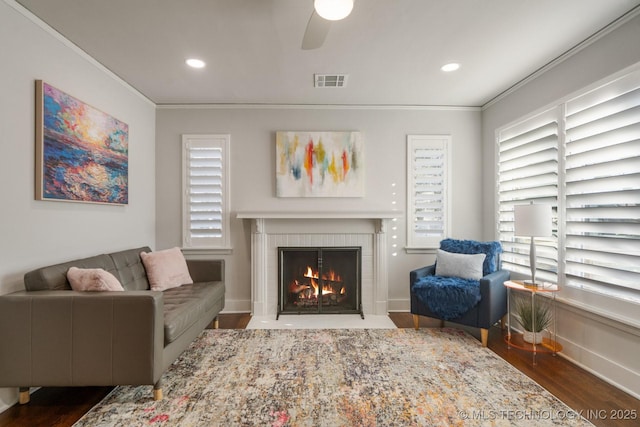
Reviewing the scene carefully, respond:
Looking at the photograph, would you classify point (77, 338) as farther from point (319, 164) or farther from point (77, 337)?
point (319, 164)

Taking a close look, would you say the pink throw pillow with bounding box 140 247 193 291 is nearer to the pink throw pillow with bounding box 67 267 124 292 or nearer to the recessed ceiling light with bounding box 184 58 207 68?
the pink throw pillow with bounding box 67 267 124 292

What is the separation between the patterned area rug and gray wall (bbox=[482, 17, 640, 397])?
611mm

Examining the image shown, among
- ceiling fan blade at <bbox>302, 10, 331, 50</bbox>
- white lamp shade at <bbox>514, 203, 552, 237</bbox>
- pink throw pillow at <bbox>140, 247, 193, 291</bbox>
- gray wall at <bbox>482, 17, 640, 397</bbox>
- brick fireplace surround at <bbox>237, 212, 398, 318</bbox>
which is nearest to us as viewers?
ceiling fan blade at <bbox>302, 10, 331, 50</bbox>

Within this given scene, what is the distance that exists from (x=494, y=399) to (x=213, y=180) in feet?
11.6

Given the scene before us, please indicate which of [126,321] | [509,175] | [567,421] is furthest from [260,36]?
[567,421]

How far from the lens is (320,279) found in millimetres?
3963

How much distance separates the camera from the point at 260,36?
248 cm

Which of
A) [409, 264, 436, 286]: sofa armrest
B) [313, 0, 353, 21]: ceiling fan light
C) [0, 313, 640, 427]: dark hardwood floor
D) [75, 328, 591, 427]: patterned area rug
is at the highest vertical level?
[313, 0, 353, 21]: ceiling fan light


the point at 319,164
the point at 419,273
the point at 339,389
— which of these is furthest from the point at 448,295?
the point at 319,164

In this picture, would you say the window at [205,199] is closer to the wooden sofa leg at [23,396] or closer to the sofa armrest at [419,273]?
the wooden sofa leg at [23,396]

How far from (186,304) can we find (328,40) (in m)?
2.38

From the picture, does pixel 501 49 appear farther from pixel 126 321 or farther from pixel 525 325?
pixel 126 321

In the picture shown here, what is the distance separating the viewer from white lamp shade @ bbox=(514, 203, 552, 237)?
8.91ft

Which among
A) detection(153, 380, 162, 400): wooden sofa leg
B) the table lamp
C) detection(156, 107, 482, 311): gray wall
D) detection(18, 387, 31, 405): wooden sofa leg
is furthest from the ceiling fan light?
detection(18, 387, 31, 405): wooden sofa leg
